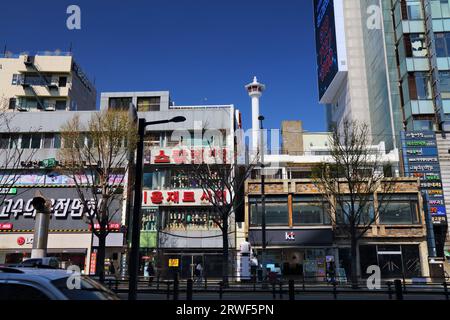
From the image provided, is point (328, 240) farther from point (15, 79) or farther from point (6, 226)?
point (15, 79)

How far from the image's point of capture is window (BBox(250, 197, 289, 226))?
31.5 m

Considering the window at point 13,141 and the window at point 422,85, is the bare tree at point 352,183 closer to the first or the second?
the window at point 422,85

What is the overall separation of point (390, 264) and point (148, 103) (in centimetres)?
2495

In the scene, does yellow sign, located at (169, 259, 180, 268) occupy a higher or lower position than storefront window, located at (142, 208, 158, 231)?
lower

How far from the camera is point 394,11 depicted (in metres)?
43.9

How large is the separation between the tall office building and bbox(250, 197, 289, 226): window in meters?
12.8

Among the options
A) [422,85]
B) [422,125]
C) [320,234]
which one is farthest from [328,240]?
[422,85]

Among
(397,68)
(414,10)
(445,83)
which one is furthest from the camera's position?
(397,68)

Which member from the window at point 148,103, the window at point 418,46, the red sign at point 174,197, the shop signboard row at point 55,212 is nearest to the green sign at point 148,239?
the shop signboard row at point 55,212

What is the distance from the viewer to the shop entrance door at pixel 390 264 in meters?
30.2

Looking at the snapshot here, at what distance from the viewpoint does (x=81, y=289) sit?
4031 mm

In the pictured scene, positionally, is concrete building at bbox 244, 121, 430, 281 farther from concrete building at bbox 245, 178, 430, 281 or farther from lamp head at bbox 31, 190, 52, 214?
lamp head at bbox 31, 190, 52, 214

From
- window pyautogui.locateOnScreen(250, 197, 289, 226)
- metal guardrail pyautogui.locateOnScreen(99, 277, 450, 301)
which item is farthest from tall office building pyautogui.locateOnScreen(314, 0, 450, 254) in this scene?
metal guardrail pyautogui.locateOnScreen(99, 277, 450, 301)

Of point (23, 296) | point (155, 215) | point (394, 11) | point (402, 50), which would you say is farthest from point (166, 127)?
point (23, 296)
